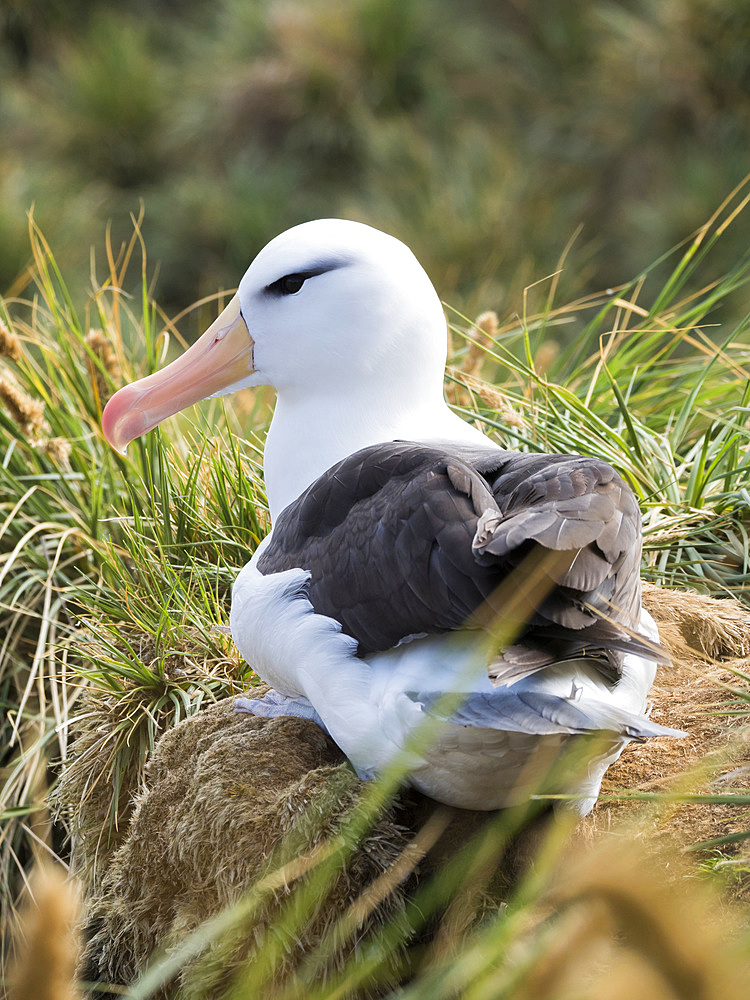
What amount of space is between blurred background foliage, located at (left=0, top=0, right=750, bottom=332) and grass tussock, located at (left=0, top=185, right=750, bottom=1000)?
189 inches

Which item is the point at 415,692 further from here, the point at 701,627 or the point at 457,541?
the point at 701,627

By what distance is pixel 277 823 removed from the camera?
2.00 meters

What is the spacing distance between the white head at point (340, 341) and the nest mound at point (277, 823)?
2.01 ft

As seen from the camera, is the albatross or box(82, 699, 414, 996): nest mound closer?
the albatross

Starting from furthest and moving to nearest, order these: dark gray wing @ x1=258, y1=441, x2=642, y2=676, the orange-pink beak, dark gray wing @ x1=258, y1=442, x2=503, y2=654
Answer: the orange-pink beak → dark gray wing @ x1=258, y1=442, x2=503, y2=654 → dark gray wing @ x1=258, y1=441, x2=642, y2=676

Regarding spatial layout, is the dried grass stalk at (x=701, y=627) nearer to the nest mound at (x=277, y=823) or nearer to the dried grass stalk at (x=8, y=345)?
the nest mound at (x=277, y=823)

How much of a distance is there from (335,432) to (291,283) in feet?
1.22

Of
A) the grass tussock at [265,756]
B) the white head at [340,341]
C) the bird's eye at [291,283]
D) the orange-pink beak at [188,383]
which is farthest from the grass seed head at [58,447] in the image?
the bird's eye at [291,283]

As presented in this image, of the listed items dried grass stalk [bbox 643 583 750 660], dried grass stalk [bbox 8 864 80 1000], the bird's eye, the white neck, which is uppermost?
dried grass stalk [bbox 8 864 80 1000]

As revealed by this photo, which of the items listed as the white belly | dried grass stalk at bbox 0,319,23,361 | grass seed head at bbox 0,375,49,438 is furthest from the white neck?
dried grass stalk at bbox 0,319,23,361

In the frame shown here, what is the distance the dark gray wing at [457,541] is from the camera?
1.64 m

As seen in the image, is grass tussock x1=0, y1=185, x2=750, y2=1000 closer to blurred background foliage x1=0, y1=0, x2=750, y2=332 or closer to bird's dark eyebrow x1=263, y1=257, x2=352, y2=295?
bird's dark eyebrow x1=263, y1=257, x2=352, y2=295

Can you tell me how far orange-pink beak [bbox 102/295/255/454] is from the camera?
260cm

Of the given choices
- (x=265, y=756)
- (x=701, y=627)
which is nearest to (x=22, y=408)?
(x=265, y=756)
